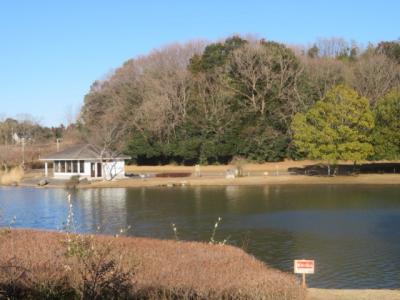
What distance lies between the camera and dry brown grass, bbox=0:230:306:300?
8.02m

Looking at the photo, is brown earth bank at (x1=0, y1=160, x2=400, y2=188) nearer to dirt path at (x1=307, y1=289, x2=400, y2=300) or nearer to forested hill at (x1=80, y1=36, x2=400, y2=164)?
forested hill at (x1=80, y1=36, x2=400, y2=164)

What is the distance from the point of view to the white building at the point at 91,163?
2200 inches

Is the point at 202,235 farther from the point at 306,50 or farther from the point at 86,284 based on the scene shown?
the point at 306,50

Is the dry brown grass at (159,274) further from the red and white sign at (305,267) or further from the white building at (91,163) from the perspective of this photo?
the white building at (91,163)

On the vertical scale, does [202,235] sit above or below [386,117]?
below

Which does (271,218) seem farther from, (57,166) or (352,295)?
(57,166)

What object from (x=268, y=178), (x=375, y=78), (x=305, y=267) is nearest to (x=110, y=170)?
(x=268, y=178)

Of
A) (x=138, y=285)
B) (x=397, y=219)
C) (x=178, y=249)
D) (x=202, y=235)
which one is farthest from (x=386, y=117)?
(x=138, y=285)

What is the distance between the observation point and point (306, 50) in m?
89.0

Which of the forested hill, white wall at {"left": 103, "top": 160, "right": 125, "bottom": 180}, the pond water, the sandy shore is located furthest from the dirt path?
the forested hill

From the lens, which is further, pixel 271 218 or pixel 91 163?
pixel 91 163

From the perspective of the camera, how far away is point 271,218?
27.7m

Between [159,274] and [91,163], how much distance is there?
158ft

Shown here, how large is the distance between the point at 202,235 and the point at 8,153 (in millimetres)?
56953
